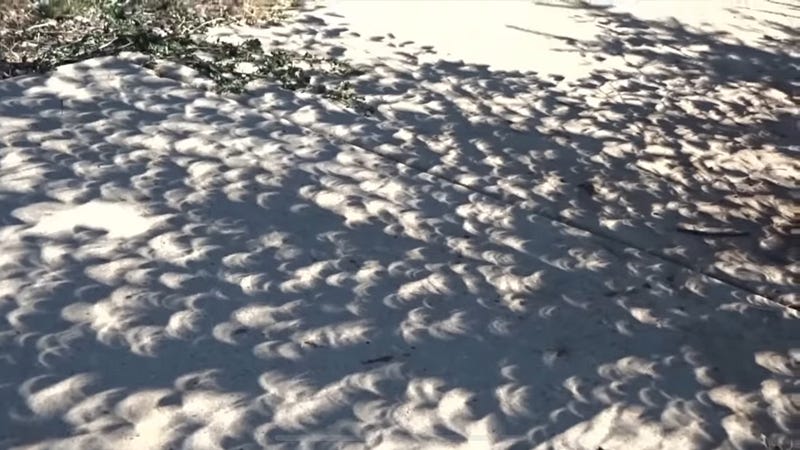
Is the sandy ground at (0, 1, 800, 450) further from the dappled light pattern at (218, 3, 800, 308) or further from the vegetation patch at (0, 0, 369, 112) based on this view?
the vegetation patch at (0, 0, 369, 112)

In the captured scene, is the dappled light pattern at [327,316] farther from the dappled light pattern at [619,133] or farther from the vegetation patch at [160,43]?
the vegetation patch at [160,43]

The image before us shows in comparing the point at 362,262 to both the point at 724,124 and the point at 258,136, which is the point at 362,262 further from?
the point at 724,124

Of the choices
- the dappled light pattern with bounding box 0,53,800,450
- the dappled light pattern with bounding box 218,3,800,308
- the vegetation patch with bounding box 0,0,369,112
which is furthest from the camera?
the vegetation patch with bounding box 0,0,369,112

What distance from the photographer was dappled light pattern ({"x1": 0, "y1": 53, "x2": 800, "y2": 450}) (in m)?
3.91

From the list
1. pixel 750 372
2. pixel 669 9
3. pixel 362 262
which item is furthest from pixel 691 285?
pixel 669 9

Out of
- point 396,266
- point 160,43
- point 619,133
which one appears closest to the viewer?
point 396,266

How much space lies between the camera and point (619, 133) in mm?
7359

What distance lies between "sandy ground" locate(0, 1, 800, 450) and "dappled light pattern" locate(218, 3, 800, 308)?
1.0 inches

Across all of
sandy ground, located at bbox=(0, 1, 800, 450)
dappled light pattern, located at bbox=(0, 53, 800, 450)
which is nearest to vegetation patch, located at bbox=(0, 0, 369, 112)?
sandy ground, located at bbox=(0, 1, 800, 450)

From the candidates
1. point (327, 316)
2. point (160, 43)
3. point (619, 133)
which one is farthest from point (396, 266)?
point (160, 43)

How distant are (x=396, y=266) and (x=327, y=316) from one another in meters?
0.59

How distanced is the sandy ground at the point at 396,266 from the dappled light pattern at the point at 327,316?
→ 13mm

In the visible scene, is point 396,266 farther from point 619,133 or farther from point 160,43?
point 160,43

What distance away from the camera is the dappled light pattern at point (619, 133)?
590 cm
